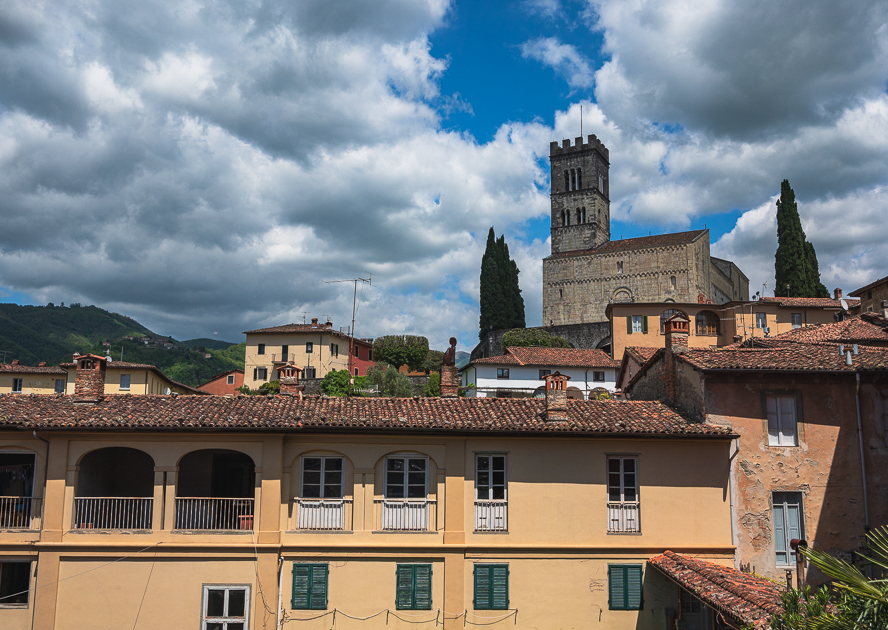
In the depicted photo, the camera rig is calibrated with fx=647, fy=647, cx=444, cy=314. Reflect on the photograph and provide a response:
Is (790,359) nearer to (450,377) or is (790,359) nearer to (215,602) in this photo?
(450,377)

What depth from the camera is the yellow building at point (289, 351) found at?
6053 cm

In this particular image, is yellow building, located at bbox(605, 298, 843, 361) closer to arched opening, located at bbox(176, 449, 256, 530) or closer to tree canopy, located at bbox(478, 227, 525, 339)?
tree canopy, located at bbox(478, 227, 525, 339)

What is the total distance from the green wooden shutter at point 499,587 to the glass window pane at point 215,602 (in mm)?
7226

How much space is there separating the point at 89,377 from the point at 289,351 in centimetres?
4081

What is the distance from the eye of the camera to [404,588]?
57.6 feet

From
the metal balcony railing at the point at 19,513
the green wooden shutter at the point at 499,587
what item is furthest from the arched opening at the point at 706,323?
the metal balcony railing at the point at 19,513

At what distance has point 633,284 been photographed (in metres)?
80.2

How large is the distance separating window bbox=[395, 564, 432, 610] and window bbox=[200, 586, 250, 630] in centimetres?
405

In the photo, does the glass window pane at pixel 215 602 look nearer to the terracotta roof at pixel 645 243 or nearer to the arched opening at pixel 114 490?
the arched opening at pixel 114 490

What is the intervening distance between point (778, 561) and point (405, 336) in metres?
53.0

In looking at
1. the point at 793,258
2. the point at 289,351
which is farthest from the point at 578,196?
the point at 289,351

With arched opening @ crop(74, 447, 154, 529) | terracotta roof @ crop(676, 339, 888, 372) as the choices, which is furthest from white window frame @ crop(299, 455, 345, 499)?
terracotta roof @ crop(676, 339, 888, 372)

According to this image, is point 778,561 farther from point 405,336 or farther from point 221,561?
point 405,336

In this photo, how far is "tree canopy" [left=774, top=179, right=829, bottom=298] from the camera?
6197cm
